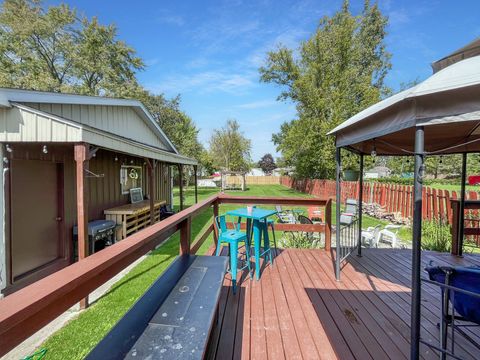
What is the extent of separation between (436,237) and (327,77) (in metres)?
14.9

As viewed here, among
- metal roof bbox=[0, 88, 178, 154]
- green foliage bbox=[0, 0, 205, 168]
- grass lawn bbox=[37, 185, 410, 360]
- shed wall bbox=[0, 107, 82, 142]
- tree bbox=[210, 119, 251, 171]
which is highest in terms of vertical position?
green foliage bbox=[0, 0, 205, 168]

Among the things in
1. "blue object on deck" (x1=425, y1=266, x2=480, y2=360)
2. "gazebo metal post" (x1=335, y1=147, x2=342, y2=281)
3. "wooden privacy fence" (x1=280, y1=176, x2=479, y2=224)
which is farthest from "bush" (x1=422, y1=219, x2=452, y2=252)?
"blue object on deck" (x1=425, y1=266, x2=480, y2=360)

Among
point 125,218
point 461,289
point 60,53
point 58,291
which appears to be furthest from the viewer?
point 60,53

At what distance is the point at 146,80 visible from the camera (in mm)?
21156

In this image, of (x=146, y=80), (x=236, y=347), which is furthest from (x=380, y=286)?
(x=146, y=80)

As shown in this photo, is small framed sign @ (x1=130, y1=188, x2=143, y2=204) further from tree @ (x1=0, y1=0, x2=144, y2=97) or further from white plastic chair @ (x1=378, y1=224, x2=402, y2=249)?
tree @ (x1=0, y1=0, x2=144, y2=97)

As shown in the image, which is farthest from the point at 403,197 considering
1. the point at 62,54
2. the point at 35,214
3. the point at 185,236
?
the point at 62,54

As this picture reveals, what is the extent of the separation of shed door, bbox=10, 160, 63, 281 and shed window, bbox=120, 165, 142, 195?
269 cm

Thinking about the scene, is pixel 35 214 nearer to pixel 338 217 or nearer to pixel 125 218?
pixel 125 218

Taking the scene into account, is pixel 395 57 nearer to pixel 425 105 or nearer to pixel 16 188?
pixel 425 105

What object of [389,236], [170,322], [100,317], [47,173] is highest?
[47,173]

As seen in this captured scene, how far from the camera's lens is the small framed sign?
8.04 meters

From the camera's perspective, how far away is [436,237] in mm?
5180

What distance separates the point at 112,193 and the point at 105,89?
14.6 metres
